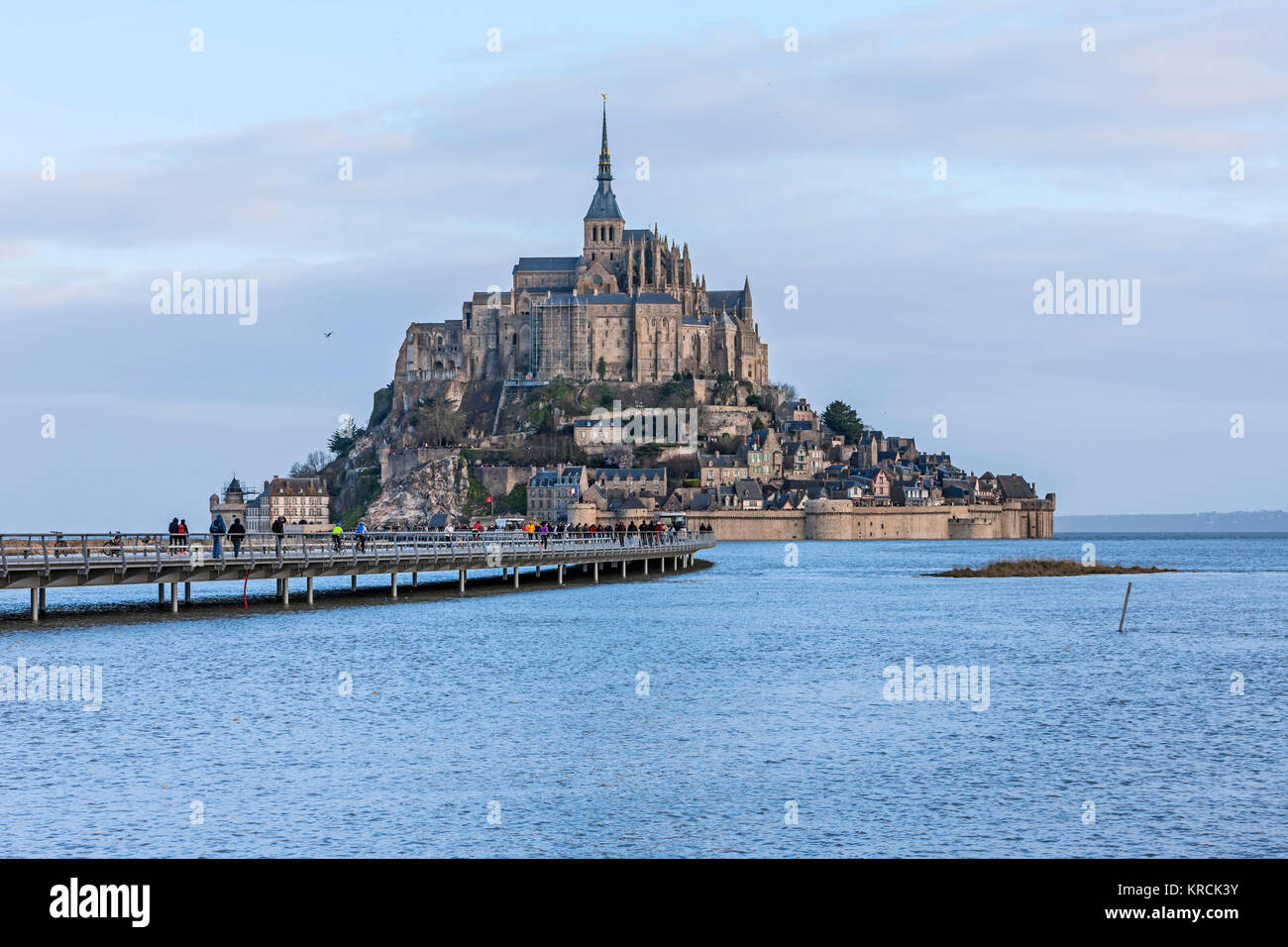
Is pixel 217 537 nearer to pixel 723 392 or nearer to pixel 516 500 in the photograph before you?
pixel 516 500

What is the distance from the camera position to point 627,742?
29531mm

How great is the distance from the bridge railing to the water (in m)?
2.30

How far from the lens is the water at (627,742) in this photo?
21531 millimetres

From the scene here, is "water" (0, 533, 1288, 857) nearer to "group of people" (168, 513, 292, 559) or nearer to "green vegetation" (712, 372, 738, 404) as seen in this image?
"group of people" (168, 513, 292, 559)

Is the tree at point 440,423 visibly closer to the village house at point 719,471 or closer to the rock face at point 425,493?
the rock face at point 425,493

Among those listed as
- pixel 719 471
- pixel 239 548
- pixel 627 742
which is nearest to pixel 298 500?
pixel 719 471

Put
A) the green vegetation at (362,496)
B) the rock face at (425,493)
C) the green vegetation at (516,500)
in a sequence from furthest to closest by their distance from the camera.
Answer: the green vegetation at (362,496), the rock face at (425,493), the green vegetation at (516,500)

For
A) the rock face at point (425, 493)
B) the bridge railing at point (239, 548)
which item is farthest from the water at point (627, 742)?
the rock face at point (425, 493)

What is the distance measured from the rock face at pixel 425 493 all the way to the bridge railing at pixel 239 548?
341ft

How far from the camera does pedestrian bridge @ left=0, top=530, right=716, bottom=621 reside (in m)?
45.0
